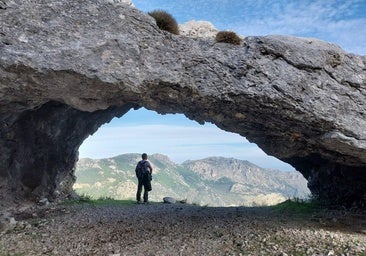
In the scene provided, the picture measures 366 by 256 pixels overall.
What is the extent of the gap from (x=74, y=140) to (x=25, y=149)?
453 cm

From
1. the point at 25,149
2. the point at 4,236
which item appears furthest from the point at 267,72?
the point at 25,149

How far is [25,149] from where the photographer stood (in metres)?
20.4

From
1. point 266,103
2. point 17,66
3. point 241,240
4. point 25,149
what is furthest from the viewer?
point 25,149

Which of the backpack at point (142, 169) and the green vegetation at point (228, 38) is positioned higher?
the green vegetation at point (228, 38)

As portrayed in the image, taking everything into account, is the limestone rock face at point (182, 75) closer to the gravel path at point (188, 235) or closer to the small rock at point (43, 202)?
the gravel path at point (188, 235)

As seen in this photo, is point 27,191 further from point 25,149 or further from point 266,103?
point 266,103

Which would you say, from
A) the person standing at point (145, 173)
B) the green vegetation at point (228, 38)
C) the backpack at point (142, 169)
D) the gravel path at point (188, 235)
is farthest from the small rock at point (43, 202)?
the green vegetation at point (228, 38)

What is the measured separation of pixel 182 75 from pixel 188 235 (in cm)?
648

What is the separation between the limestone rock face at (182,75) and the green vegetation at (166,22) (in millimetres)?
758

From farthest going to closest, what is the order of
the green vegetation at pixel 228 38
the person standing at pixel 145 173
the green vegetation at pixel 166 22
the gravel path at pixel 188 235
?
the person standing at pixel 145 173 < the green vegetation at pixel 228 38 < the green vegetation at pixel 166 22 < the gravel path at pixel 188 235

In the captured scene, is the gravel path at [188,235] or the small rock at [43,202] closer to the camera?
the gravel path at [188,235]

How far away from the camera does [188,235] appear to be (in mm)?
13977

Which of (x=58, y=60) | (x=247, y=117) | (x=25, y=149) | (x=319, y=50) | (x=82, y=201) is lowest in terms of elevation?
(x=82, y=201)

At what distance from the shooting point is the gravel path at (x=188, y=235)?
12.2 m
